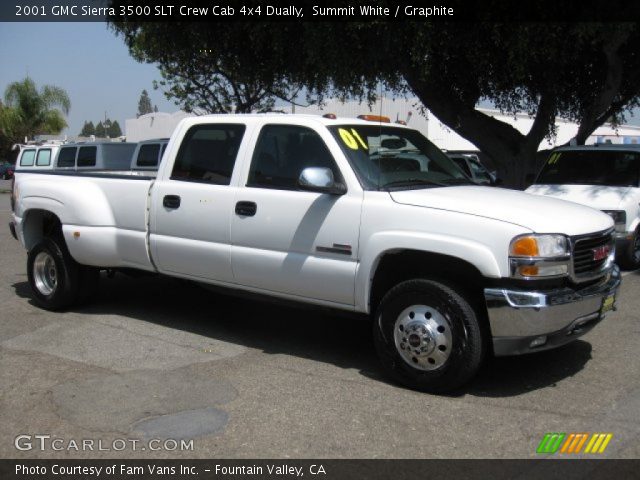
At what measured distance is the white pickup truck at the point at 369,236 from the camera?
4602 millimetres

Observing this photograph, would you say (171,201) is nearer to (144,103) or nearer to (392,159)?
(392,159)

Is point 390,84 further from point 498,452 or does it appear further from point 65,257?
point 498,452

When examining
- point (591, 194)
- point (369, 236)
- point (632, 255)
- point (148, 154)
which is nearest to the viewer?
point (369, 236)

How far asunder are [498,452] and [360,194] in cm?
208

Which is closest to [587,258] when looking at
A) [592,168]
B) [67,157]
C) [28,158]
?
[592,168]

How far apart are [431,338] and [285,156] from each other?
1948 millimetres

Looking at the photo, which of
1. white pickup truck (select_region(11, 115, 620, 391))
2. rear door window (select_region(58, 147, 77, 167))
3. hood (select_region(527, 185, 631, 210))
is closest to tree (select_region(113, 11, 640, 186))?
hood (select_region(527, 185, 631, 210))

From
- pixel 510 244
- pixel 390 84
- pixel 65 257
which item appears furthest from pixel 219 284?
pixel 390 84

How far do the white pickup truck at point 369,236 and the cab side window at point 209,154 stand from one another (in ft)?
0.04

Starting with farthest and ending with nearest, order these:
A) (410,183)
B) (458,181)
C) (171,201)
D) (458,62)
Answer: (458,62) < (171,201) < (458,181) < (410,183)

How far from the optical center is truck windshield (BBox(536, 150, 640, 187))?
10047 millimetres

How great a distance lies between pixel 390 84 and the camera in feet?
48.7

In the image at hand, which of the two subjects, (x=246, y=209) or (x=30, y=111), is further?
(x=30, y=111)

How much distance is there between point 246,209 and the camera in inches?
Answer: 223
